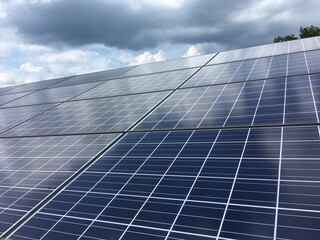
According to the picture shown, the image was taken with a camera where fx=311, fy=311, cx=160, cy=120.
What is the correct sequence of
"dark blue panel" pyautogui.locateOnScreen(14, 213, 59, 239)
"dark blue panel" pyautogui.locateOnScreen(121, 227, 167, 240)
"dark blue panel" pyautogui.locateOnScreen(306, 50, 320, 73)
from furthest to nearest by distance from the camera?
1. "dark blue panel" pyautogui.locateOnScreen(306, 50, 320, 73)
2. "dark blue panel" pyautogui.locateOnScreen(14, 213, 59, 239)
3. "dark blue panel" pyautogui.locateOnScreen(121, 227, 167, 240)

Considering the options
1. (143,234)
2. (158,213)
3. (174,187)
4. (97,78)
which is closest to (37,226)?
(143,234)

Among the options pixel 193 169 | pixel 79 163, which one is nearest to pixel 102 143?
pixel 79 163

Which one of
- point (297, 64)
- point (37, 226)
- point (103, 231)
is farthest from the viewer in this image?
point (297, 64)

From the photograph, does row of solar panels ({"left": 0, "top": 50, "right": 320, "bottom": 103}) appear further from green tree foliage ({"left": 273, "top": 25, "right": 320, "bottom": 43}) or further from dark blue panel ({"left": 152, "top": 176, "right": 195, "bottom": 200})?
green tree foliage ({"left": 273, "top": 25, "right": 320, "bottom": 43})

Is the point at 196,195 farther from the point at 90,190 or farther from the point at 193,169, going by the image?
the point at 90,190

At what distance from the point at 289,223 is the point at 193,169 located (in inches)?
106

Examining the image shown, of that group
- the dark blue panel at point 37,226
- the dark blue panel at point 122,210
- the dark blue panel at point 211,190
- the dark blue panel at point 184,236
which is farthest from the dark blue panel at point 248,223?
the dark blue panel at point 37,226

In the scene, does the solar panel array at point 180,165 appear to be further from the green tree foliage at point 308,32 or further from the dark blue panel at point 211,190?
the green tree foliage at point 308,32

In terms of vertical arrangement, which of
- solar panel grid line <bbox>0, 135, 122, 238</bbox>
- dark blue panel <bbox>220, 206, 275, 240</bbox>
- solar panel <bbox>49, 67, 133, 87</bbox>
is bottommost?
dark blue panel <bbox>220, 206, 275, 240</bbox>

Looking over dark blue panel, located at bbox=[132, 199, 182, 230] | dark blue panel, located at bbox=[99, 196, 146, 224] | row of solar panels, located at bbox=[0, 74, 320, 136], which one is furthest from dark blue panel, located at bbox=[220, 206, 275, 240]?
row of solar panels, located at bbox=[0, 74, 320, 136]

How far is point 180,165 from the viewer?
7605mm

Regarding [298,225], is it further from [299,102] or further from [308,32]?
[308,32]

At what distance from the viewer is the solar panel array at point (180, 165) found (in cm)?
549

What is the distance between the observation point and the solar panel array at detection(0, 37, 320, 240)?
18.0 feet
